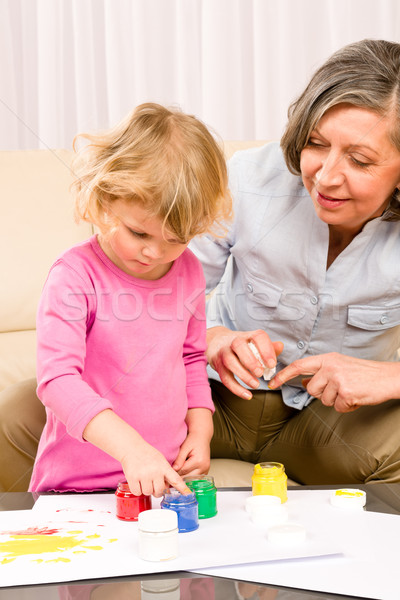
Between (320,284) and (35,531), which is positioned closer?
(35,531)

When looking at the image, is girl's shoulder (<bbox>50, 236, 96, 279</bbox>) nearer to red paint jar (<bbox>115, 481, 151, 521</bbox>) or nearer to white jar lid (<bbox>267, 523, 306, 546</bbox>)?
red paint jar (<bbox>115, 481, 151, 521</bbox>)

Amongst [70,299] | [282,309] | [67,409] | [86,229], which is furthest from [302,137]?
[86,229]

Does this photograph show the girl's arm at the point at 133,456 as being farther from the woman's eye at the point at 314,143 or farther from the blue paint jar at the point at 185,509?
the woman's eye at the point at 314,143

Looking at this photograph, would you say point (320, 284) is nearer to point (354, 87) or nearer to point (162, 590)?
point (354, 87)

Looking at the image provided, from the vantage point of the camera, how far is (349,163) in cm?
115

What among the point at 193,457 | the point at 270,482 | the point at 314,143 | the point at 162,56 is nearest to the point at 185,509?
the point at 270,482

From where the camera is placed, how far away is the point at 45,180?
1856mm

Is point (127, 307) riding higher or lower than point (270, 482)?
higher

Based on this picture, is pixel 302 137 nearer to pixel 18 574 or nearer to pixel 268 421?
pixel 268 421

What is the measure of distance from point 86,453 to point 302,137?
2.16 feet

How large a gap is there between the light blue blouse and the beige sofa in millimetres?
513

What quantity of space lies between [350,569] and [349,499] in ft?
0.66

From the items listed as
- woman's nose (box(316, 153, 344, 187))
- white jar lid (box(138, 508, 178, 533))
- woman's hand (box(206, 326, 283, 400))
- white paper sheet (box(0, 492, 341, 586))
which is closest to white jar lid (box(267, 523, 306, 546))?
white paper sheet (box(0, 492, 341, 586))

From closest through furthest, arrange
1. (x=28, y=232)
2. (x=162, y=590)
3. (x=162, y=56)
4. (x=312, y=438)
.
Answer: (x=162, y=590) → (x=312, y=438) → (x=28, y=232) → (x=162, y=56)
